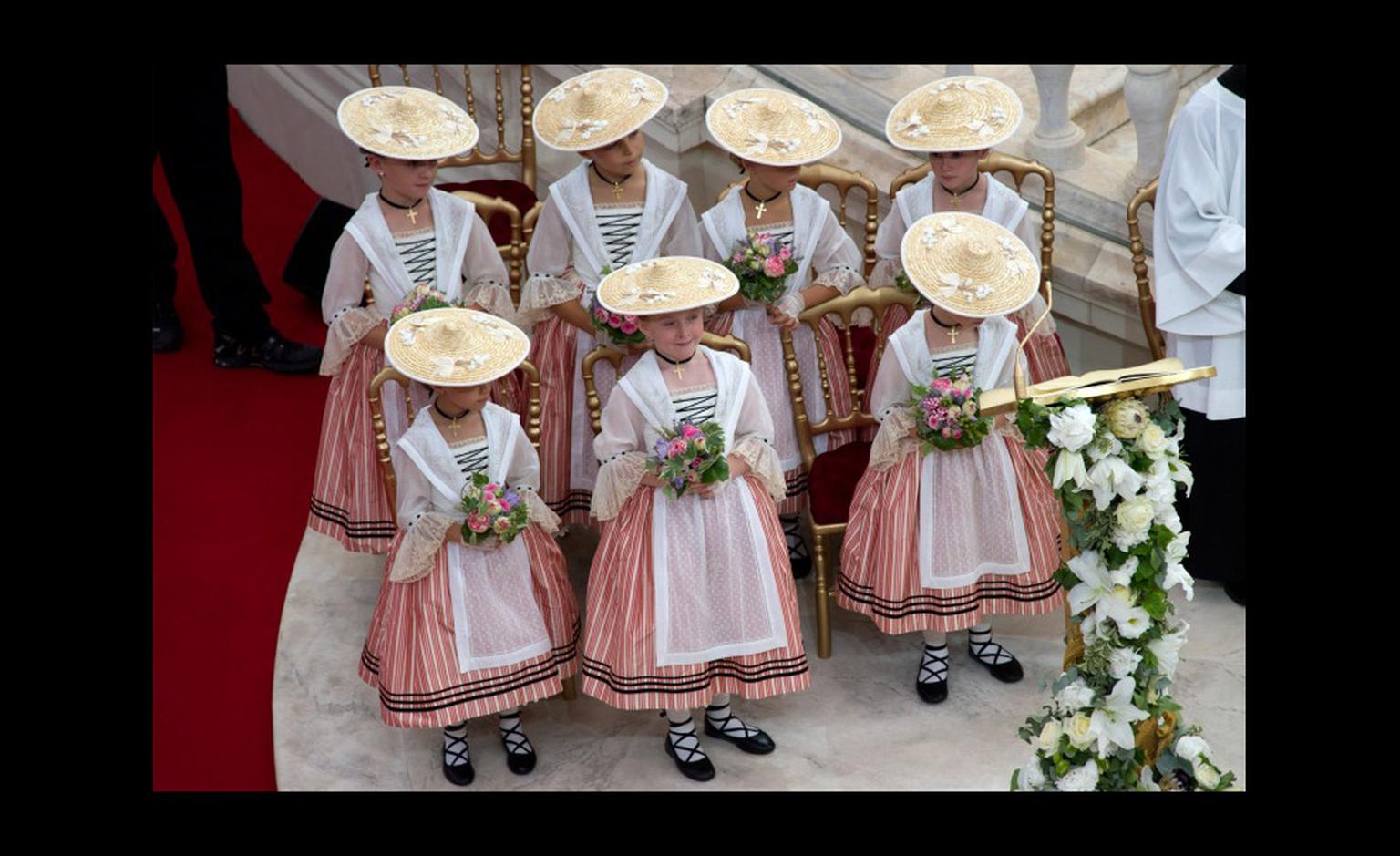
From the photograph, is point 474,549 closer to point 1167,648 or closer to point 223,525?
point 223,525

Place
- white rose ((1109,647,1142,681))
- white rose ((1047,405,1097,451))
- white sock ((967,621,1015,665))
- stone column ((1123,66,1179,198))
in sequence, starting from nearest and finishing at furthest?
white rose ((1047,405,1097,451))
white rose ((1109,647,1142,681))
white sock ((967,621,1015,665))
stone column ((1123,66,1179,198))

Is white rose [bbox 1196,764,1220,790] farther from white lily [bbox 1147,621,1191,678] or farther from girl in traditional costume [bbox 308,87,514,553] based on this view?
girl in traditional costume [bbox 308,87,514,553]

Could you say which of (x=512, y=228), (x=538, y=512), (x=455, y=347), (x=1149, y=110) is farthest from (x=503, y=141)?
(x=1149, y=110)

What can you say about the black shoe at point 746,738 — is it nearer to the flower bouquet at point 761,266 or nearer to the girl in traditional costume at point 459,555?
the girl in traditional costume at point 459,555

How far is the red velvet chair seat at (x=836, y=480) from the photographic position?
565 centimetres

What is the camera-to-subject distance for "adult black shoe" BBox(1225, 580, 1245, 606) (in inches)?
230

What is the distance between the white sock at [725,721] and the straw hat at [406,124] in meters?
1.89

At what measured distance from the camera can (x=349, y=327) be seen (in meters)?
5.65

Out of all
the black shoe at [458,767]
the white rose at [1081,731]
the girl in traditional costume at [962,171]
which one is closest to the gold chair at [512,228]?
the girl in traditional costume at [962,171]

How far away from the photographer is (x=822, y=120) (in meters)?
5.72

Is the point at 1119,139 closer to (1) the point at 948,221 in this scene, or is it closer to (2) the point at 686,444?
(1) the point at 948,221

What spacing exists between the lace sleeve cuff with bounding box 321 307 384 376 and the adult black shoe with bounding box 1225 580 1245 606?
291cm

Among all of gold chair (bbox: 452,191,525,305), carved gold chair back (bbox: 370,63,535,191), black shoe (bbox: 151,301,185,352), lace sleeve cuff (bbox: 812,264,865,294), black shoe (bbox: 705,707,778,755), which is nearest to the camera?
black shoe (bbox: 705,707,778,755)

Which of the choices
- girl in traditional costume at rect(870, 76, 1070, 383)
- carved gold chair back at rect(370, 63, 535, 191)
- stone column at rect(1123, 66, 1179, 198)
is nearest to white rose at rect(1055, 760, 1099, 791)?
girl in traditional costume at rect(870, 76, 1070, 383)
